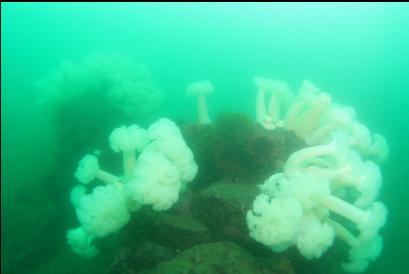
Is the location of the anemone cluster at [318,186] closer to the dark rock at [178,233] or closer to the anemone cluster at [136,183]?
the dark rock at [178,233]

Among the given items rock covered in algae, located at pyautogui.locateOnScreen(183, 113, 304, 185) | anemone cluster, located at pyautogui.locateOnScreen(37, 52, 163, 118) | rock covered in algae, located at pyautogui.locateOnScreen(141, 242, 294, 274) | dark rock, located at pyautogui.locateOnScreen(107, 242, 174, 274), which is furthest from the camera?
anemone cluster, located at pyautogui.locateOnScreen(37, 52, 163, 118)

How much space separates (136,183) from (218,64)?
26047 mm

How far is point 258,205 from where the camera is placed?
4973mm

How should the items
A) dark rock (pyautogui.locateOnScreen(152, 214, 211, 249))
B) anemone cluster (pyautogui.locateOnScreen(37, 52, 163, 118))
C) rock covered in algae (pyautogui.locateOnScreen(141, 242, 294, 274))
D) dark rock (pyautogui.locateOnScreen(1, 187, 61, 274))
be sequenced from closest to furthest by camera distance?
rock covered in algae (pyautogui.locateOnScreen(141, 242, 294, 274)), dark rock (pyautogui.locateOnScreen(152, 214, 211, 249)), dark rock (pyautogui.locateOnScreen(1, 187, 61, 274)), anemone cluster (pyautogui.locateOnScreen(37, 52, 163, 118))

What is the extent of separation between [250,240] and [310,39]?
2768cm

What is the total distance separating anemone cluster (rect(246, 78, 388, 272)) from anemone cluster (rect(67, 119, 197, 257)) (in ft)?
4.47

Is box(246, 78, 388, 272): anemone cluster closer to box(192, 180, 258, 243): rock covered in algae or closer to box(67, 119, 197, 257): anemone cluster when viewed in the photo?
box(192, 180, 258, 243): rock covered in algae

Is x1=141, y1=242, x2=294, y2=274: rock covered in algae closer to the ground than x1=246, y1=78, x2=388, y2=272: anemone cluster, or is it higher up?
closer to the ground

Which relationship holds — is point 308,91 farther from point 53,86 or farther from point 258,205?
point 53,86

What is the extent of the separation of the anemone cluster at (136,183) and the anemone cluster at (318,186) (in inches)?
53.7

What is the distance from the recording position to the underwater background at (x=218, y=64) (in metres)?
11.4

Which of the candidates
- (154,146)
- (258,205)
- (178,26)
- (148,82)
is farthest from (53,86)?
(178,26)

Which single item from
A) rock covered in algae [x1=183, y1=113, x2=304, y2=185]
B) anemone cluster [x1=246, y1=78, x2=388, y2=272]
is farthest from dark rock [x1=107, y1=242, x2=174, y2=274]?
rock covered in algae [x1=183, y1=113, x2=304, y2=185]

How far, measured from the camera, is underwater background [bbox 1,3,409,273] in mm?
11373
